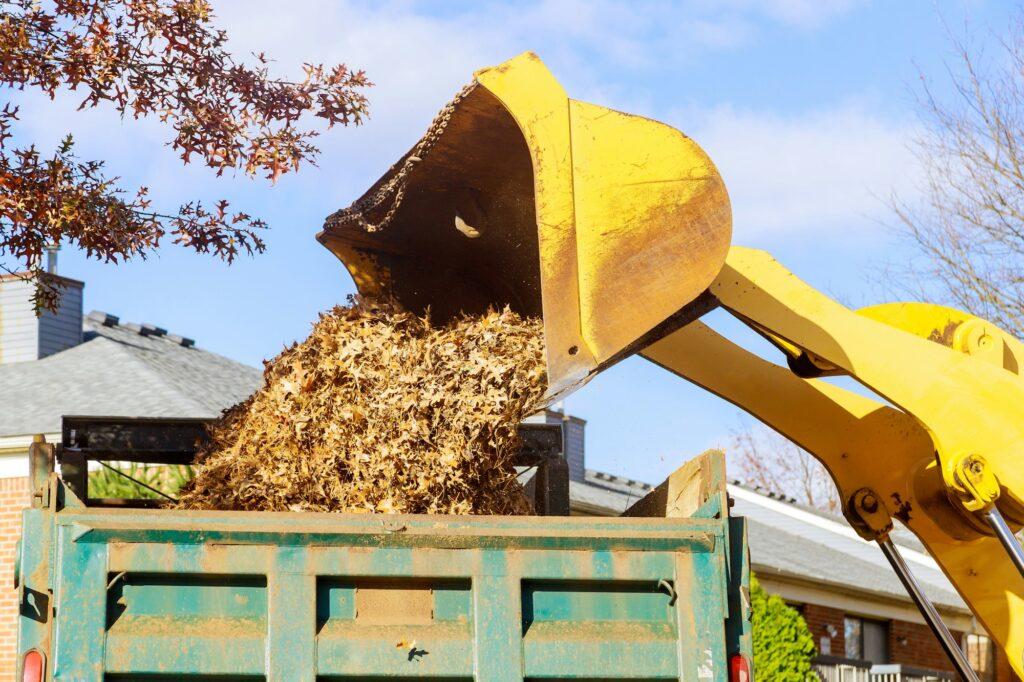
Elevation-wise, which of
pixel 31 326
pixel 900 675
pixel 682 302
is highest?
pixel 31 326

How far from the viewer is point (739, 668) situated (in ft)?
14.1

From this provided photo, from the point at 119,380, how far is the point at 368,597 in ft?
49.7

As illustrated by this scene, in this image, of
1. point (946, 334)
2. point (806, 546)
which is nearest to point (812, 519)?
point (806, 546)

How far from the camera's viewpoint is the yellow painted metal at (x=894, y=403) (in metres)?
5.38

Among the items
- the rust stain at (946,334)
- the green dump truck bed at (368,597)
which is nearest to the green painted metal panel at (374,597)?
the green dump truck bed at (368,597)

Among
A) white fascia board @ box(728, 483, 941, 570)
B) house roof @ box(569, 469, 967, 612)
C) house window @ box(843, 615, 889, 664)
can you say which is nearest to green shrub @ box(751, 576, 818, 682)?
house roof @ box(569, 469, 967, 612)

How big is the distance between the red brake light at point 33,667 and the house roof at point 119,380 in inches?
490

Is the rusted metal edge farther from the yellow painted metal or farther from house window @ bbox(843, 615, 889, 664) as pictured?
house window @ bbox(843, 615, 889, 664)

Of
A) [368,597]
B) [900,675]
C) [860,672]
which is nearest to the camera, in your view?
[368,597]

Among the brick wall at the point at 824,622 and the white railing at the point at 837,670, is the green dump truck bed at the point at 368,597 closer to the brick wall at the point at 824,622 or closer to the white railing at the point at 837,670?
the white railing at the point at 837,670

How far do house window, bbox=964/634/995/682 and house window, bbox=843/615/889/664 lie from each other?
1766 mm

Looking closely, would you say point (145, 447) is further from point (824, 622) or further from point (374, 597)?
point (824, 622)

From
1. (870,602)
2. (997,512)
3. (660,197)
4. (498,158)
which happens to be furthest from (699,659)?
(870,602)

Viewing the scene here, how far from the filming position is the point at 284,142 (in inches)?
302
